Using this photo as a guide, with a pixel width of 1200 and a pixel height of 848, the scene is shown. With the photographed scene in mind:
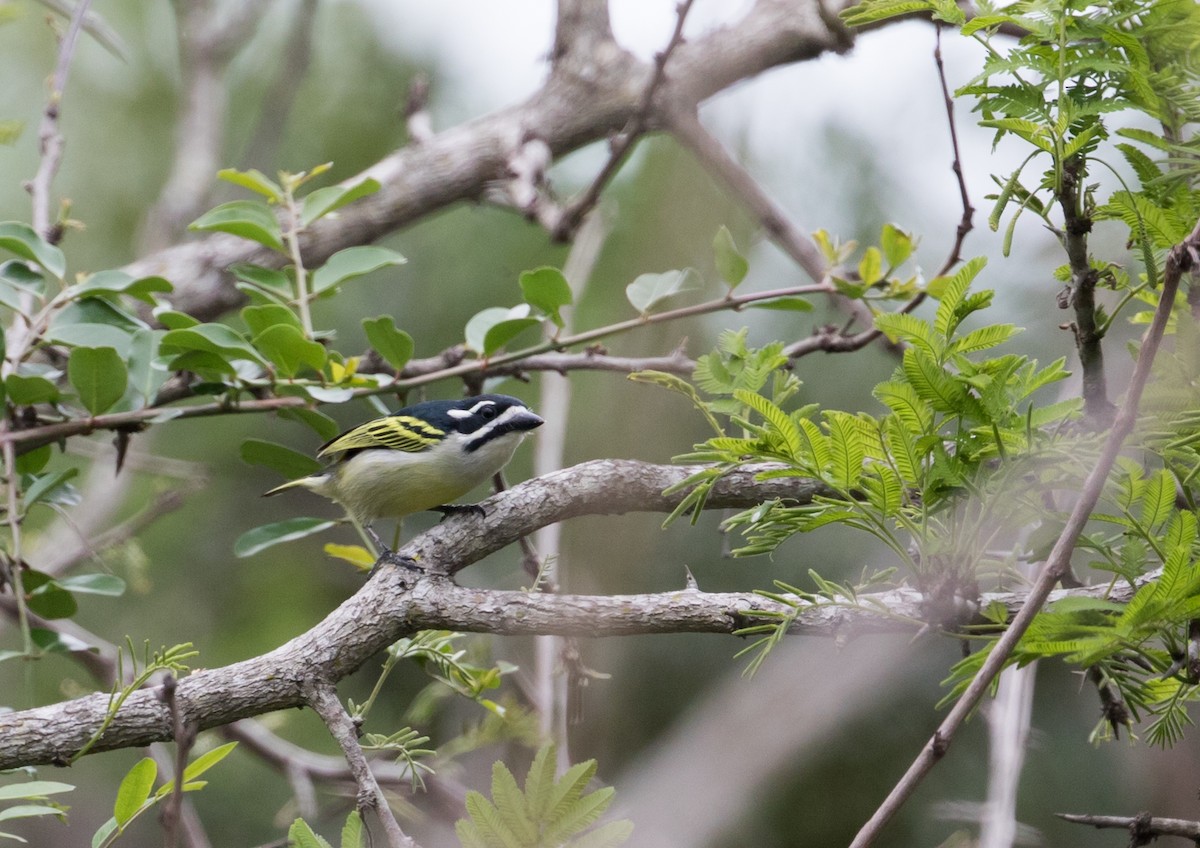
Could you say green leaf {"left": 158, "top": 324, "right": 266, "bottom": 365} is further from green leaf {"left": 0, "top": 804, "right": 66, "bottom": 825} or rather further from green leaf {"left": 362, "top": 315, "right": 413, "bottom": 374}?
green leaf {"left": 0, "top": 804, "right": 66, "bottom": 825}

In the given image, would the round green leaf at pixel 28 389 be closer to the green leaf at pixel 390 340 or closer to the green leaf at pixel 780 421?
the green leaf at pixel 390 340

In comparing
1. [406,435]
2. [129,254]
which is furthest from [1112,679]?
[129,254]

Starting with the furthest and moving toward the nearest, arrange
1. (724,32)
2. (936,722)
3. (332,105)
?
(332,105)
(936,722)
(724,32)

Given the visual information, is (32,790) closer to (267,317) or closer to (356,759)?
(356,759)

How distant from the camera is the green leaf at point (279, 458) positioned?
332cm

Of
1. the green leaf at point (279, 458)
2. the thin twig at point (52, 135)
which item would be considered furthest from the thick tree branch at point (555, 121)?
the green leaf at point (279, 458)

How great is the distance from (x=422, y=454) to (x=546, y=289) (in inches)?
36.4

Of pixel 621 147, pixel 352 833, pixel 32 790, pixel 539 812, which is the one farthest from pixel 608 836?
pixel 621 147

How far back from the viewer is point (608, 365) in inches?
134

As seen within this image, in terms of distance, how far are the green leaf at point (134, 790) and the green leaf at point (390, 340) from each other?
146 centimetres

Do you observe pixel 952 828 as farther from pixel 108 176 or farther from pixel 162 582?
pixel 108 176

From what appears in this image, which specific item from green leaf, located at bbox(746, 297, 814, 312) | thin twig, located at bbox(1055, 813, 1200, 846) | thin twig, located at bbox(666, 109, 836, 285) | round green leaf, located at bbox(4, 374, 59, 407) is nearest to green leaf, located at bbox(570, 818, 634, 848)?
thin twig, located at bbox(1055, 813, 1200, 846)

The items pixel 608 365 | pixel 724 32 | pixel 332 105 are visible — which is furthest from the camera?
pixel 332 105

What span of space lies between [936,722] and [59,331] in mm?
4887
